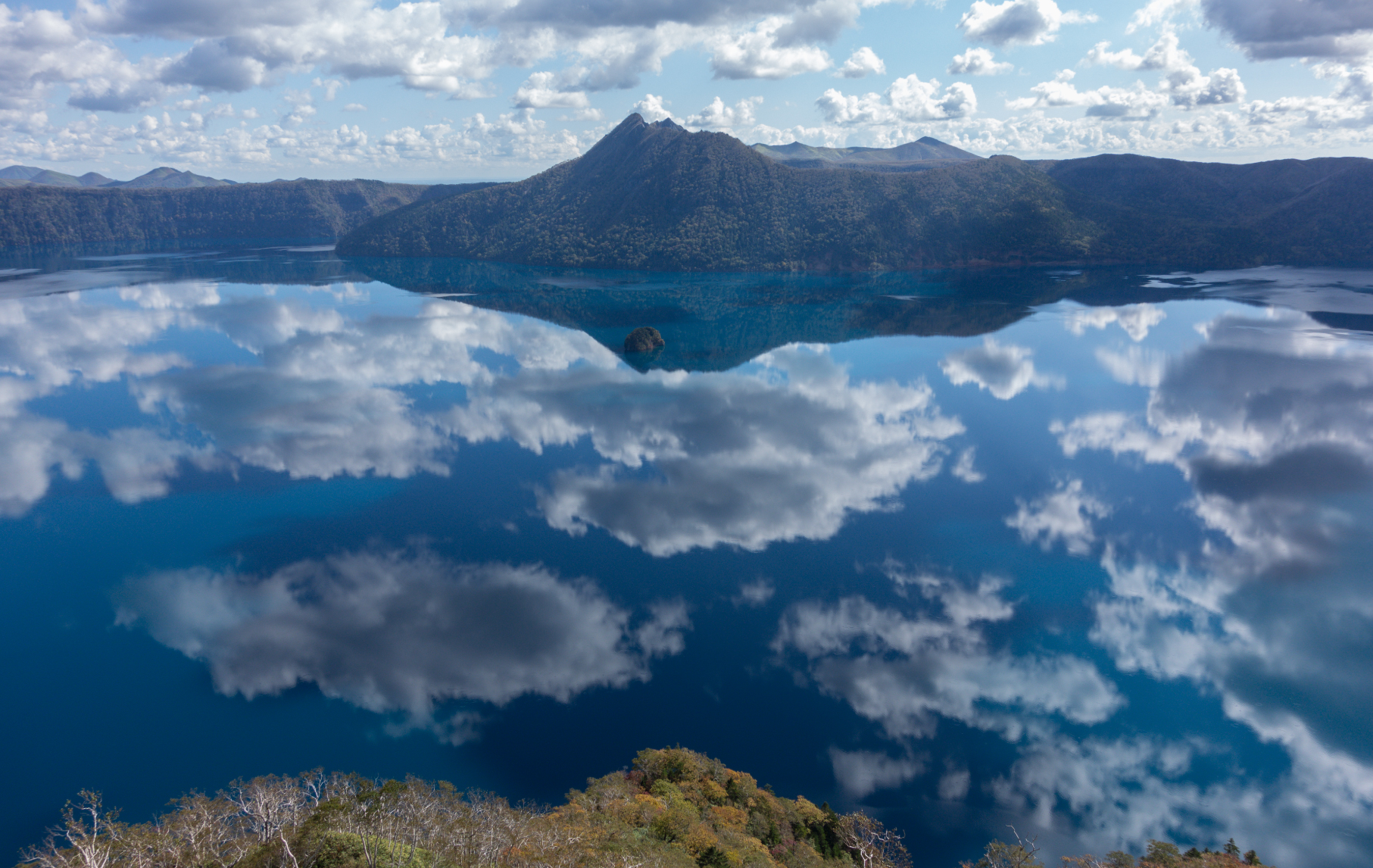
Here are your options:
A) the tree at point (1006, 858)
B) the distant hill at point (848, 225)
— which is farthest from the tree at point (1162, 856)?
the distant hill at point (848, 225)

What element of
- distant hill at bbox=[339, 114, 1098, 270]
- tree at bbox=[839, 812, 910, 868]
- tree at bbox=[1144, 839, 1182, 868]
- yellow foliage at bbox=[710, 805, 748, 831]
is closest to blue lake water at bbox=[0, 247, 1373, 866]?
tree at bbox=[839, 812, 910, 868]

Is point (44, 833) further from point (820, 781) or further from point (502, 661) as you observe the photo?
point (820, 781)

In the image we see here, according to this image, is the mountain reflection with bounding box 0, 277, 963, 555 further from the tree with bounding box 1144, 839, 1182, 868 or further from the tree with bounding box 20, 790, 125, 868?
the tree with bounding box 20, 790, 125, 868

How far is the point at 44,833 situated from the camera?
2427cm

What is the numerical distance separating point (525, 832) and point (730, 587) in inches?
831

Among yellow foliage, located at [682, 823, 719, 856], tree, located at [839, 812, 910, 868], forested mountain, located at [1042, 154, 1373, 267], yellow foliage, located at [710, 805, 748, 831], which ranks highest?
forested mountain, located at [1042, 154, 1373, 267]

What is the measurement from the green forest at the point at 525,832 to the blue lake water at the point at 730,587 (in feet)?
8.17

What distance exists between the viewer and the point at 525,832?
60.8 feet

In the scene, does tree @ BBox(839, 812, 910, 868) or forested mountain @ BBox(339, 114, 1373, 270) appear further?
forested mountain @ BBox(339, 114, 1373, 270)

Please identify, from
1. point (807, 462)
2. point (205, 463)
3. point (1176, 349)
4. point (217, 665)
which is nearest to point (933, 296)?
point (1176, 349)

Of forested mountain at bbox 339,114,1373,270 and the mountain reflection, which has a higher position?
forested mountain at bbox 339,114,1373,270

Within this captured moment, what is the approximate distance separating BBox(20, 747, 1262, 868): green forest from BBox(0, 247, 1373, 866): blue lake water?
2.49 m

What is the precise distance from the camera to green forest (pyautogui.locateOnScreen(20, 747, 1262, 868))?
16.7m

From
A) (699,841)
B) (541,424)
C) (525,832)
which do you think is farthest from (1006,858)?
(541,424)
